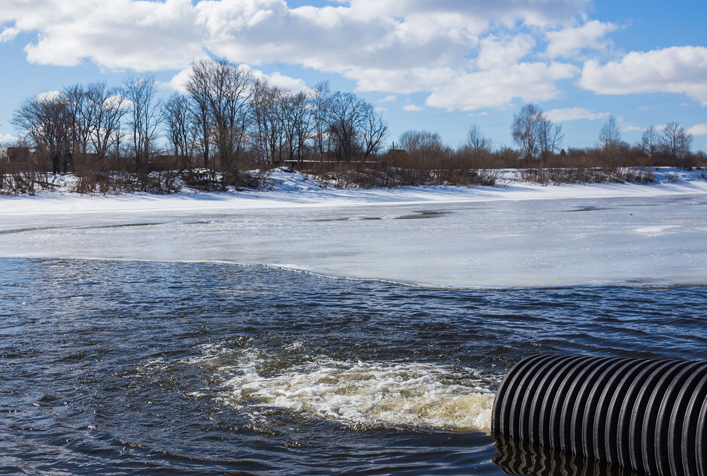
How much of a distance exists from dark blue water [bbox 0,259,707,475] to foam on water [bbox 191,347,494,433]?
0.6 inches

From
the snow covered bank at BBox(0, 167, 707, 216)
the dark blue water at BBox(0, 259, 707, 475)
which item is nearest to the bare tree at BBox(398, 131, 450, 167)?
the snow covered bank at BBox(0, 167, 707, 216)

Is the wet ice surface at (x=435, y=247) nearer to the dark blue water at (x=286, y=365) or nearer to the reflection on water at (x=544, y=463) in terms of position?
the dark blue water at (x=286, y=365)

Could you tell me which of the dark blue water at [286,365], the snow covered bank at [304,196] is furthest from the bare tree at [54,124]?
the dark blue water at [286,365]

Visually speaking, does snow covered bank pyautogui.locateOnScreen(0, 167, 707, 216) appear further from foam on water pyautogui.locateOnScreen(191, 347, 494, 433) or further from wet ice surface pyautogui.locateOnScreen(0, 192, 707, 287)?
foam on water pyautogui.locateOnScreen(191, 347, 494, 433)

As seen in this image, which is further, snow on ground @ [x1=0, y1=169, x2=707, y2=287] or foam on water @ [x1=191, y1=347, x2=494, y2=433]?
snow on ground @ [x1=0, y1=169, x2=707, y2=287]

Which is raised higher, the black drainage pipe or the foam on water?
the black drainage pipe

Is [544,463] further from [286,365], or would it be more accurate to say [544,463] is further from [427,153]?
[427,153]

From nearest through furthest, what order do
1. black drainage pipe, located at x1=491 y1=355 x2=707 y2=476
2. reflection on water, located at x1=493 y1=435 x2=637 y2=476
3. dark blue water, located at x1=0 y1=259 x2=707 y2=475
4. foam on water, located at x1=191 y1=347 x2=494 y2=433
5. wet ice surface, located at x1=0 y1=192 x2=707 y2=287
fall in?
1. black drainage pipe, located at x1=491 y1=355 x2=707 y2=476
2. reflection on water, located at x1=493 y1=435 x2=637 y2=476
3. dark blue water, located at x1=0 y1=259 x2=707 y2=475
4. foam on water, located at x1=191 y1=347 x2=494 y2=433
5. wet ice surface, located at x1=0 y1=192 x2=707 y2=287

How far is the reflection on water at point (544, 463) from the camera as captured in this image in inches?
126

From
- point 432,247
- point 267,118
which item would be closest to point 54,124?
point 267,118

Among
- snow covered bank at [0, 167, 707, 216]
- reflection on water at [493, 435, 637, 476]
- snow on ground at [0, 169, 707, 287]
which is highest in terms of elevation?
snow covered bank at [0, 167, 707, 216]

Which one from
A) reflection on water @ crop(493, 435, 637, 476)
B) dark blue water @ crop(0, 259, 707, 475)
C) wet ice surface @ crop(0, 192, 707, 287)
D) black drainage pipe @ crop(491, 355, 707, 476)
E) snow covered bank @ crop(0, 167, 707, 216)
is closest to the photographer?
black drainage pipe @ crop(491, 355, 707, 476)

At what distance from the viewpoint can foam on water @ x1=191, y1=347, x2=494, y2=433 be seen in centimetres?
404

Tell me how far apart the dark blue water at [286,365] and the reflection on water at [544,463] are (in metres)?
0.01
